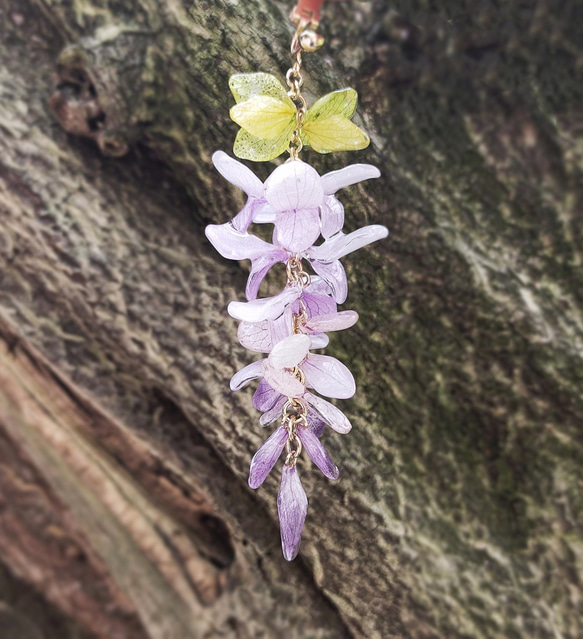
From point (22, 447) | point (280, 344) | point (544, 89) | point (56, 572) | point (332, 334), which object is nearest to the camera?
point (280, 344)

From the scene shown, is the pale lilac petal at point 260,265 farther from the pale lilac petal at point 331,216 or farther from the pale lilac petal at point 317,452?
the pale lilac petal at point 317,452

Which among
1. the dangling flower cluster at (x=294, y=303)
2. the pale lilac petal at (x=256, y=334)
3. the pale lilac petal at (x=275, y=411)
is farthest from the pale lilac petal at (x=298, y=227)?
the pale lilac petal at (x=275, y=411)

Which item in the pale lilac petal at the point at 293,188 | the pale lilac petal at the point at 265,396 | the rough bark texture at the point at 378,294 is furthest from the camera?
the rough bark texture at the point at 378,294

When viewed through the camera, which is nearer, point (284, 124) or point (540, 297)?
point (284, 124)

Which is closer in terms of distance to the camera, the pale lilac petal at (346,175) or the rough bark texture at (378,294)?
the pale lilac petal at (346,175)

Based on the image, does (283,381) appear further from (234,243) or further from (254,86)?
(254,86)

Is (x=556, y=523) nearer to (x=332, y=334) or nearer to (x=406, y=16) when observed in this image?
(x=332, y=334)

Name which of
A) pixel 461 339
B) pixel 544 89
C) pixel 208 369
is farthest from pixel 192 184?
pixel 544 89
